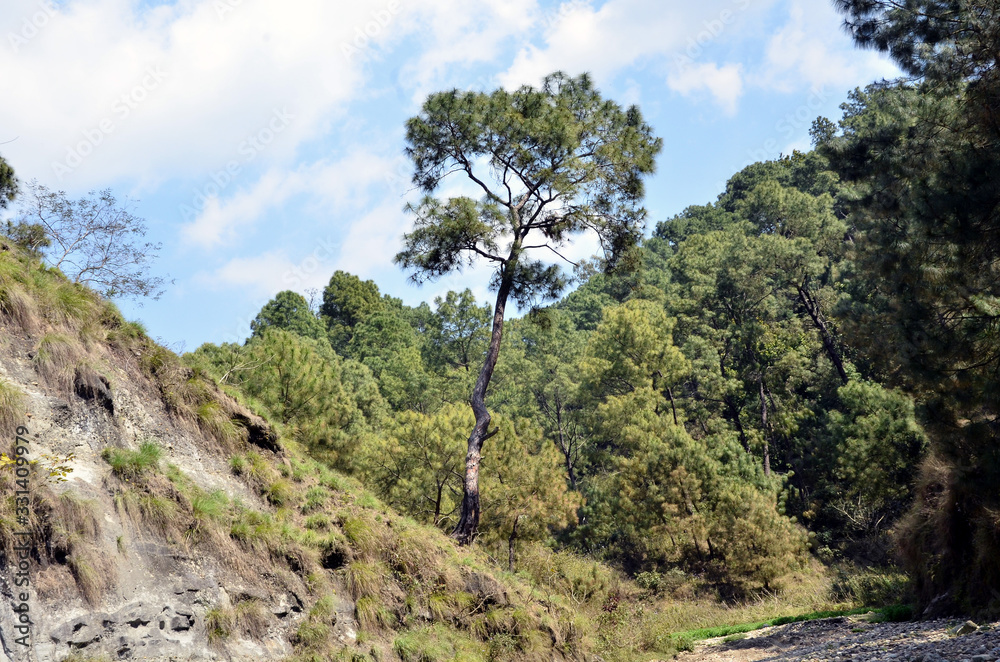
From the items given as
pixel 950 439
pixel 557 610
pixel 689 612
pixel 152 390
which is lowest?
pixel 689 612

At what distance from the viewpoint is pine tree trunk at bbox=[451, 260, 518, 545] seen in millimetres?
14203

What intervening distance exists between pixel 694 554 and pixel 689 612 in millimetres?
5571

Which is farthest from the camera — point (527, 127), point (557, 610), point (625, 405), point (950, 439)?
point (625, 405)

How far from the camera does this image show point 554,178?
656 inches

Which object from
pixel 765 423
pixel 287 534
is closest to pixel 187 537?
pixel 287 534

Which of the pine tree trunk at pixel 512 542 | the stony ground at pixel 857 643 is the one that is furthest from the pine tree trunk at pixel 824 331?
the stony ground at pixel 857 643

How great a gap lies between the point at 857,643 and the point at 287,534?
898 centimetres

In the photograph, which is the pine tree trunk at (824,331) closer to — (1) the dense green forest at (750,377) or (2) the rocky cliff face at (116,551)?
(1) the dense green forest at (750,377)

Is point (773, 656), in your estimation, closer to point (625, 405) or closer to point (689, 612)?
point (689, 612)

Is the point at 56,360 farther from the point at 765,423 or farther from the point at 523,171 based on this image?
the point at 765,423

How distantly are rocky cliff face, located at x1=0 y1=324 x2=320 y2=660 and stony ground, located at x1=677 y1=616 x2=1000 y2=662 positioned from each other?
7119 mm

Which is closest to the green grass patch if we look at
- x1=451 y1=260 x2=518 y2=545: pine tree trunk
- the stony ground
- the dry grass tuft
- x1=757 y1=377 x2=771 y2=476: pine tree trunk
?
the dry grass tuft

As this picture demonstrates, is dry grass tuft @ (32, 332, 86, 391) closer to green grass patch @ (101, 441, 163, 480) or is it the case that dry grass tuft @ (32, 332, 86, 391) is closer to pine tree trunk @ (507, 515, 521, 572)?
green grass patch @ (101, 441, 163, 480)

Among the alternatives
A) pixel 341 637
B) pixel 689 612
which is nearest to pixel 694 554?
pixel 689 612
